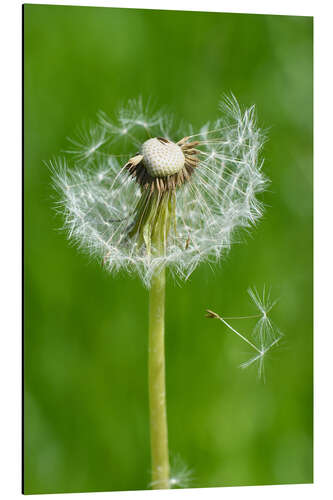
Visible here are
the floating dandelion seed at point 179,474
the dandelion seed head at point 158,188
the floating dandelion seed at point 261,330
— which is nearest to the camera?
the dandelion seed head at point 158,188

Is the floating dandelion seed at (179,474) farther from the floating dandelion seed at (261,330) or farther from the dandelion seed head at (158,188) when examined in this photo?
the dandelion seed head at (158,188)

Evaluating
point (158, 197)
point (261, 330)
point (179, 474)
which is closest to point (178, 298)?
point (261, 330)

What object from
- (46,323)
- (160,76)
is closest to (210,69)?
(160,76)

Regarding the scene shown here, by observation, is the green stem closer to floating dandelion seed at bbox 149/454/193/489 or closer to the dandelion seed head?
the dandelion seed head

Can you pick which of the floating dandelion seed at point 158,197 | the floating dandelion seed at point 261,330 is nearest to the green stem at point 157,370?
the floating dandelion seed at point 158,197

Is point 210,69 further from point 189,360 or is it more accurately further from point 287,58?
point 189,360

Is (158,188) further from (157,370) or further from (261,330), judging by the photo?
(261,330)

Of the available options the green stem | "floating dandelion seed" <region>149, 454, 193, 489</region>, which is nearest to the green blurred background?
"floating dandelion seed" <region>149, 454, 193, 489</region>
